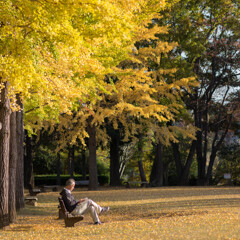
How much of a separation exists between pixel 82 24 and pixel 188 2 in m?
18.0

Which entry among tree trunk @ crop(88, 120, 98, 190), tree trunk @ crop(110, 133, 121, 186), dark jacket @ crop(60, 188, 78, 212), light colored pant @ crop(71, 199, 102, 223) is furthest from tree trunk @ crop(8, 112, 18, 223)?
tree trunk @ crop(110, 133, 121, 186)

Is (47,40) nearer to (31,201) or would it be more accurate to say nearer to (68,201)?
(68,201)

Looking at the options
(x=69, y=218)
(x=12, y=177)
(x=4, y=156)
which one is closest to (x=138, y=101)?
(x=12, y=177)

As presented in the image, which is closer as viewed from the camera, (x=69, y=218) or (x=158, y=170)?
(x=69, y=218)

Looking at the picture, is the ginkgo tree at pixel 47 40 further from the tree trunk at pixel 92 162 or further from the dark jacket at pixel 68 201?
the tree trunk at pixel 92 162

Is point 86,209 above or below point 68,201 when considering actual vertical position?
below

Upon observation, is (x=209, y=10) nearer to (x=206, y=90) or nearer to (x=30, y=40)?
(x=206, y=90)

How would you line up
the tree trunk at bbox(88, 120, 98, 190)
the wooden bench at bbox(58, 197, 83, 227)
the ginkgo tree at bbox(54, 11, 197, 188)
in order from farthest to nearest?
the tree trunk at bbox(88, 120, 98, 190) → the ginkgo tree at bbox(54, 11, 197, 188) → the wooden bench at bbox(58, 197, 83, 227)

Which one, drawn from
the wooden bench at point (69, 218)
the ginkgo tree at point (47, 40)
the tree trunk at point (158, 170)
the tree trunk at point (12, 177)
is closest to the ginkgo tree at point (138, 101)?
the tree trunk at point (158, 170)

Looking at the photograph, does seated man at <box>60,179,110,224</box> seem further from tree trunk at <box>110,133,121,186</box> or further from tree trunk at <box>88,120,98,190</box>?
tree trunk at <box>110,133,121,186</box>

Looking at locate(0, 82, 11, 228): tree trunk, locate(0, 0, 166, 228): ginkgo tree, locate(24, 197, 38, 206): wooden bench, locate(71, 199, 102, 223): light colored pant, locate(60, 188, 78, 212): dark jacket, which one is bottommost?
locate(24, 197, 38, 206): wooden bench

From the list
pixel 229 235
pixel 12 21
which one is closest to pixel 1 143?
pixel 12 21

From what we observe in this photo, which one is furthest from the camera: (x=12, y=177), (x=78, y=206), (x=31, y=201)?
(x=31, y=201)

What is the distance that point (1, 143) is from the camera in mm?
9391
